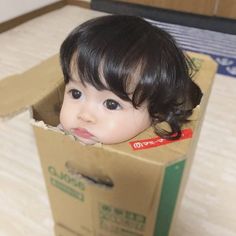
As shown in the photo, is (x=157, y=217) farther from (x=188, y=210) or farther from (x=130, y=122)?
(x=188, y=210)

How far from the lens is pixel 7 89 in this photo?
625 millimetres

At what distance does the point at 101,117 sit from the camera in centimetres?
54

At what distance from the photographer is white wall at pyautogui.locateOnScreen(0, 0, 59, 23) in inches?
74.0

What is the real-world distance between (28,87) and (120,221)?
317mm

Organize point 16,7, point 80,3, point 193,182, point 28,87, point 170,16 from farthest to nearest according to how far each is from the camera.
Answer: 1. point 80,3
2. point 170,16
3. point 16,7
4. point 193,182
5. point 28,87

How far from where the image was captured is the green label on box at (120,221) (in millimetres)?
571

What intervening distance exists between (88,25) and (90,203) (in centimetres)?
33

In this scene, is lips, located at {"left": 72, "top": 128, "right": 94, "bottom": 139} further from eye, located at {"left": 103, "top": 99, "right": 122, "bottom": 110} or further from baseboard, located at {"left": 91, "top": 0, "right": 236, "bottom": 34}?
baseboard, located at {"left": 91, "top": 0, "right": 236, "bottom": 34}

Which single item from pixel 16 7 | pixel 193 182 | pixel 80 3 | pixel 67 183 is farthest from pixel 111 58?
pixel 80 3

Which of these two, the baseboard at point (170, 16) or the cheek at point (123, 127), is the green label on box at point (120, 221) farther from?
the baseboard at point (170, 16)

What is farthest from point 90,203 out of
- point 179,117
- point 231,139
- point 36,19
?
point 36,19

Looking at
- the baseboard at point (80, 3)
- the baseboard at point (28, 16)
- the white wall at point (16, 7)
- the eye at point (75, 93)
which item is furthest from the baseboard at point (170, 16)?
the eye at point (75, 93)

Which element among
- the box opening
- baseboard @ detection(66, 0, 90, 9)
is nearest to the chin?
the box opening

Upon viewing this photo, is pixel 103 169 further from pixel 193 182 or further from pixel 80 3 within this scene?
pixel 80 3
